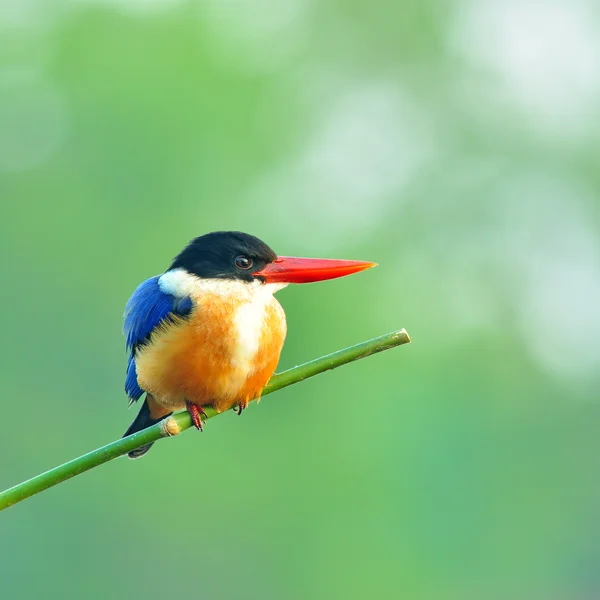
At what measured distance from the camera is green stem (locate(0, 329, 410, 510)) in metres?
1.26

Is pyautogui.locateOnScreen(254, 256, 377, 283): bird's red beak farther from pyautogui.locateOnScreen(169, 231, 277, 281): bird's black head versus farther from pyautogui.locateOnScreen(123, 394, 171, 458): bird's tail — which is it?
pyautogui.locateOnScreen(123, 394, 171, 458): bird's tail

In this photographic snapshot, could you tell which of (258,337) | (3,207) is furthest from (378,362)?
(258,337)

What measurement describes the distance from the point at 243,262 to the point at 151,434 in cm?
97

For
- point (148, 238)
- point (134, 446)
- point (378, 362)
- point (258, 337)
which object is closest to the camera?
point (134, 446)

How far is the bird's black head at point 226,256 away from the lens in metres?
2.31

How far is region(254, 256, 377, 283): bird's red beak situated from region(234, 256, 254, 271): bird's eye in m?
0.04

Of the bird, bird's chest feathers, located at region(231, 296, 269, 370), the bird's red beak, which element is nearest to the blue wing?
the bird

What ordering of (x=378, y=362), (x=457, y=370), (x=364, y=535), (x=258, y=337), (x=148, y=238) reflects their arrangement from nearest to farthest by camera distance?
(x=258, y=337) < (x=148, y=238) < (x=364, y=535) < (x=378, y=362) < (x=457, y=370)

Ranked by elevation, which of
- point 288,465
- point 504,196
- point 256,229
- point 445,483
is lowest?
point 445,483

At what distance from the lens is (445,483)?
18688 mm

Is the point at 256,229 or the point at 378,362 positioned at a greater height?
the point at 256,229

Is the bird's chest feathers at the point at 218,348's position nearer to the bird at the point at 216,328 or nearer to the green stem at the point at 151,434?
the bird at the point at 216,328

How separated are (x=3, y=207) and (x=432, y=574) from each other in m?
9.80

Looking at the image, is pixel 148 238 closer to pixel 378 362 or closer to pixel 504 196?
pixel 378 362
